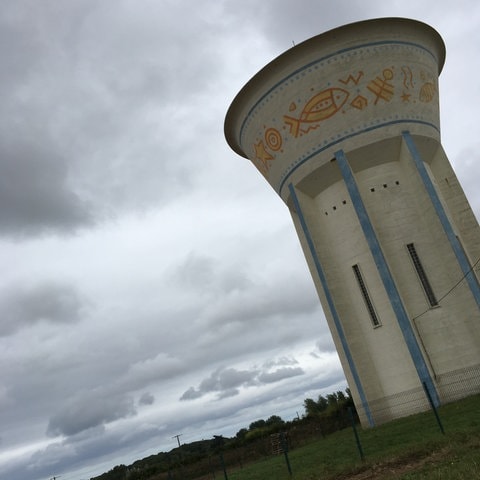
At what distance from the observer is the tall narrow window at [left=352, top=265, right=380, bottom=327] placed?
19.6m

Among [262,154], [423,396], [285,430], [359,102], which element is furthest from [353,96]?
[285,430]

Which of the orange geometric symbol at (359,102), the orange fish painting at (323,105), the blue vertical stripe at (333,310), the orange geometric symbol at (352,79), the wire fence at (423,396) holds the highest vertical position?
the orange geometric symbol at (352,79)

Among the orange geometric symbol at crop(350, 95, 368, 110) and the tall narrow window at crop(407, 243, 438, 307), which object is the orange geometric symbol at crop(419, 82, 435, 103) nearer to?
the orange geometric symbol at crop(350, 95, 368, 110)

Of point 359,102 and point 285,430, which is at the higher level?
point 359,102

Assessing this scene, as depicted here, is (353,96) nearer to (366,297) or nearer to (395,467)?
(366,297)

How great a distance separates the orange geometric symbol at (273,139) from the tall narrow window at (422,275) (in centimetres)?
712

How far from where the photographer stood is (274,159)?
70.1ft

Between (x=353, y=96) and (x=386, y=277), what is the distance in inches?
292

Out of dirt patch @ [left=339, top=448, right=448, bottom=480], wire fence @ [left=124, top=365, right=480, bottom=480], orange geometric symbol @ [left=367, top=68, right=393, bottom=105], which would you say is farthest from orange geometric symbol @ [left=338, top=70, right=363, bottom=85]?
dirt patch @ [left=339, top=448, right=448, bottom=480]

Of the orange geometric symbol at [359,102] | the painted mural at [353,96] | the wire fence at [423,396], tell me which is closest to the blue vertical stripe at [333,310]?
the wire fence at [423,396]

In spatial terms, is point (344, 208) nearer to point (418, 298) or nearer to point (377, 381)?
point (418, 298)

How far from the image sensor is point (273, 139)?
2078 cm

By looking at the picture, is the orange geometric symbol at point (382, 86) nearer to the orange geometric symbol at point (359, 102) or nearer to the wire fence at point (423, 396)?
the orange geometric symbol at point (359, 102)

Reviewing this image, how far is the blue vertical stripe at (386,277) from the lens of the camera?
56.4 feet
